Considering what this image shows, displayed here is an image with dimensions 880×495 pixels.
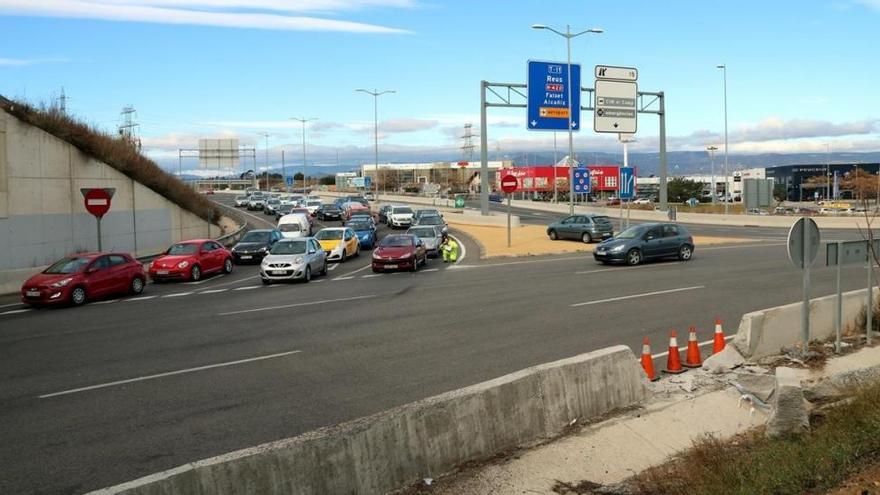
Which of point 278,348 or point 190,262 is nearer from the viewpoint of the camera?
point 278,348

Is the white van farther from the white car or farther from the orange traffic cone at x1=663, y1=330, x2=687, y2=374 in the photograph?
the orange traffic cone at x1=663, y1=330, x2=687, y2=374

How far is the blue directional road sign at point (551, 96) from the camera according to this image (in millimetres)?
38281

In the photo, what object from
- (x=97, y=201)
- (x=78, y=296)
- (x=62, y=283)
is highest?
(x=97, y=201)

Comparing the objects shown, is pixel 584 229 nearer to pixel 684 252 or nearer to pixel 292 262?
pixel 684 252

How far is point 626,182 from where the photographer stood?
1449 inches

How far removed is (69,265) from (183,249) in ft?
21.4

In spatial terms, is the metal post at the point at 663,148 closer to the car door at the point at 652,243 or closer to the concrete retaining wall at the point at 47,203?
the car door at the point at 652,243

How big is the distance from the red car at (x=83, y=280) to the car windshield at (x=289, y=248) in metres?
4.42

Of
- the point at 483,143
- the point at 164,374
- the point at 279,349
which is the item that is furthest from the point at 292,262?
the point at 483,143

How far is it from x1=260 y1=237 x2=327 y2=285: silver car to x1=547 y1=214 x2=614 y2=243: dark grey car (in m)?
17.0

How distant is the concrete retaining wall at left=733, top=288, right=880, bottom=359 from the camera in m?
10.6

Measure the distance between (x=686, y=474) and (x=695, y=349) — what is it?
4808 mm

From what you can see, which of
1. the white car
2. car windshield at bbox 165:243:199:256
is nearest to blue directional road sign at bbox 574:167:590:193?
the white car

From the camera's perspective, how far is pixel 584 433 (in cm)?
761
